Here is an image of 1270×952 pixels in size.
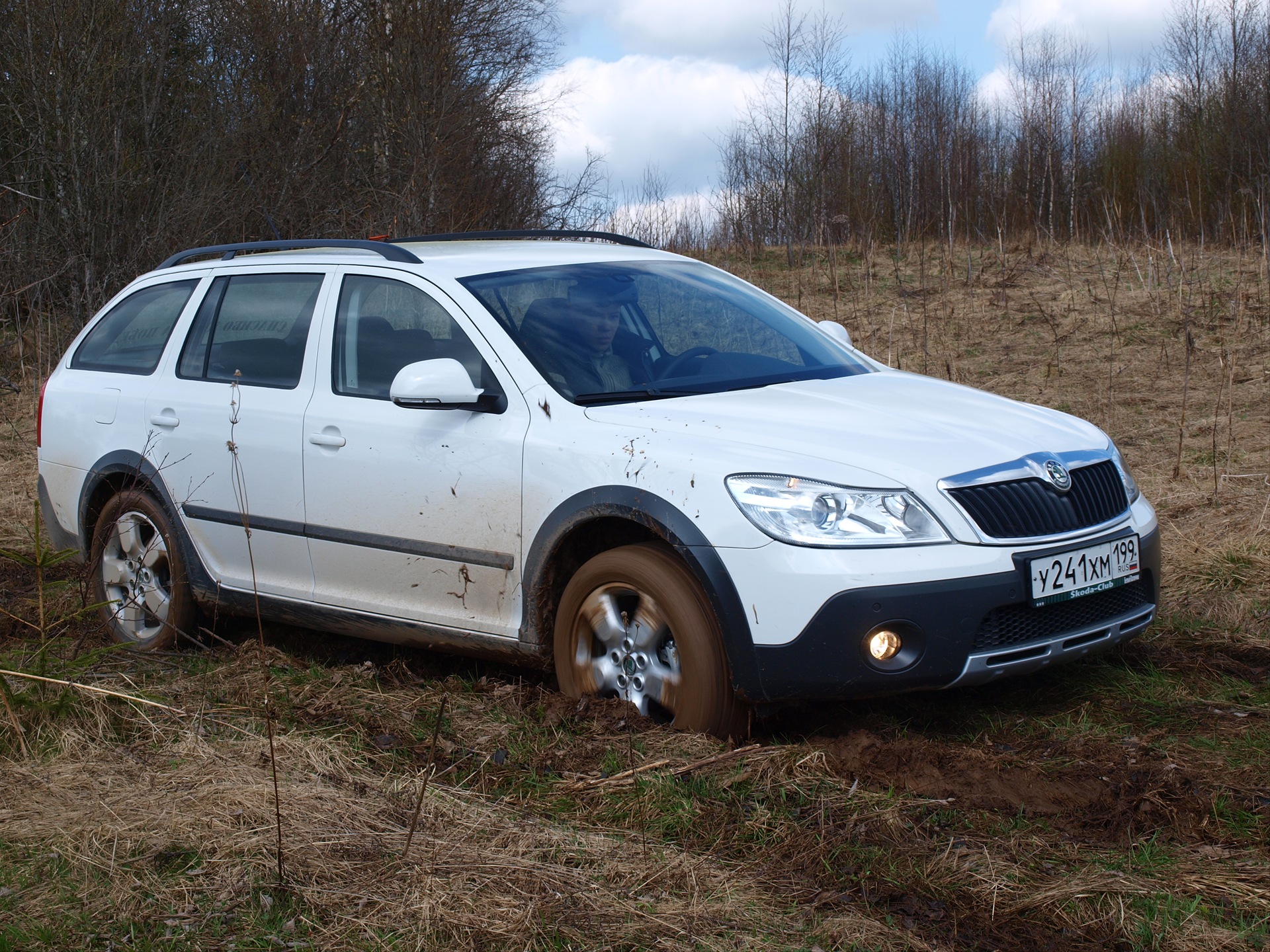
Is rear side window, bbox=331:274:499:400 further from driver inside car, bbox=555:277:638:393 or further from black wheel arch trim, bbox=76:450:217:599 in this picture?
black wheel arch trim, bbox=76:450:217:599

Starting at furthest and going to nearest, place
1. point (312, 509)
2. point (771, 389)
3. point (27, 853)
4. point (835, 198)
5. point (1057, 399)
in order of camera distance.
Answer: point (835, 198) < point (1057, 399) < point (312, 509) < point (771, 389) < point (27, 853)

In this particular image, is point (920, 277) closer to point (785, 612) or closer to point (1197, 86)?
point (1197, 86)

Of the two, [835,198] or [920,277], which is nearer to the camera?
[920,277]

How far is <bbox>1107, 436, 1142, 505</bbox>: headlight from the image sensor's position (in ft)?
13.0

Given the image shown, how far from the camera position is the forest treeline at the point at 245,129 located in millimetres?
14180

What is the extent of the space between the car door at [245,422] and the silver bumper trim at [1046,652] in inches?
101

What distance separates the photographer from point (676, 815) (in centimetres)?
312

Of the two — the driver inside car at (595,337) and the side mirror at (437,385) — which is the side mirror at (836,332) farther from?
the side mirror at (437,385)

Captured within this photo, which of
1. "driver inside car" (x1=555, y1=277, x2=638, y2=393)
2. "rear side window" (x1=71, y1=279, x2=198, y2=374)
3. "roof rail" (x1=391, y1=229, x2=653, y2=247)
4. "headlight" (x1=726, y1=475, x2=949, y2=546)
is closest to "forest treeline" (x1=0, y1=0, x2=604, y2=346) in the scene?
"rear side window" (x1=71, y1=279, x2=198, y2=374)

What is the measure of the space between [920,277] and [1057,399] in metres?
5.96

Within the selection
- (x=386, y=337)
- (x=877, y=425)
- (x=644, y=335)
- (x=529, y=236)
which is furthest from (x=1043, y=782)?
(x=529, y=236)

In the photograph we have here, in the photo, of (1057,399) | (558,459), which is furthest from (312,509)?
(1057,399)

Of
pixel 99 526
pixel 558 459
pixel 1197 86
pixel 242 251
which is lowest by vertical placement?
pixel 99 526

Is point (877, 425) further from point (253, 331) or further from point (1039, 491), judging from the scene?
point (253, 331)
